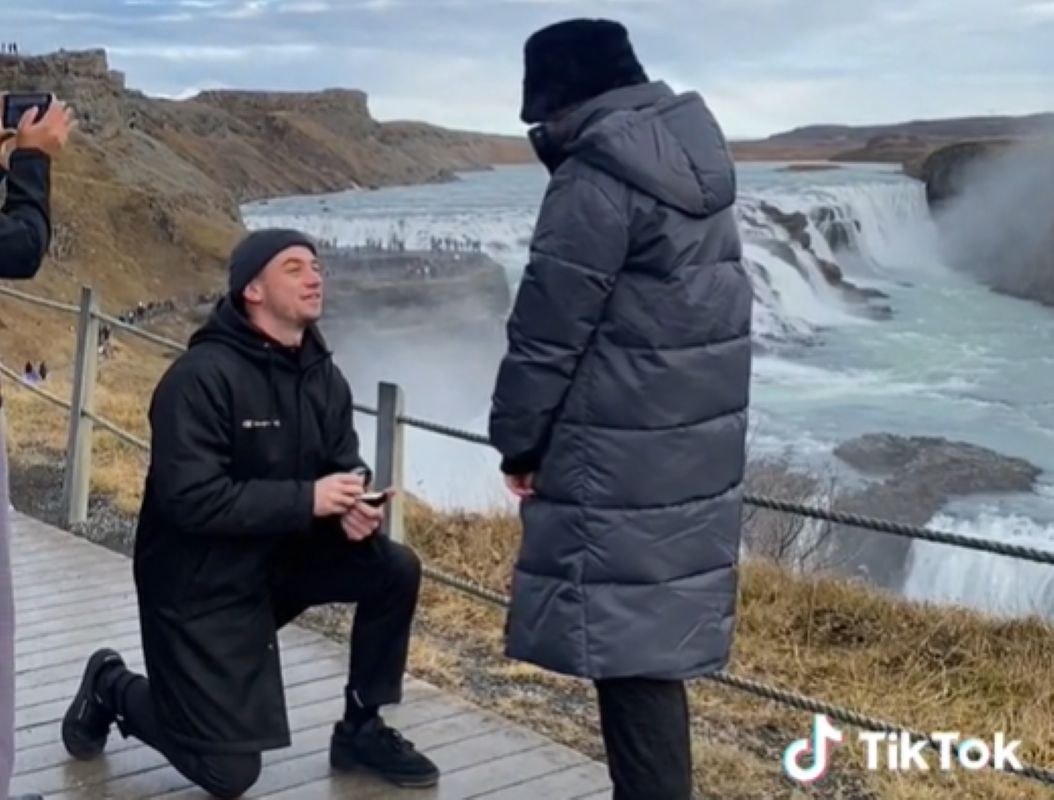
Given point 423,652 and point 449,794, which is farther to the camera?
point 423,652

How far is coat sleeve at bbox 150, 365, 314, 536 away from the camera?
120 inches

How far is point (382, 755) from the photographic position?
11.2 ft

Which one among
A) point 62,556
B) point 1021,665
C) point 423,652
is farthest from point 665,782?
point 62,556

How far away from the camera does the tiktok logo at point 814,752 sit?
375 centimetres

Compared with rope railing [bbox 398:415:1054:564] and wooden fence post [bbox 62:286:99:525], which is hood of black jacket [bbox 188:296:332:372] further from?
wooden fence post [bbox 62:286:99:525]

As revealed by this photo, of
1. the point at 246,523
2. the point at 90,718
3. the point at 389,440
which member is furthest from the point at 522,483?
the point at 389,440

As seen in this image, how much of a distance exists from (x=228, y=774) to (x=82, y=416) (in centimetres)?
305

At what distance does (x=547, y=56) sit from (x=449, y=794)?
164 cm

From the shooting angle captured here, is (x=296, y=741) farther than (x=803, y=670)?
No

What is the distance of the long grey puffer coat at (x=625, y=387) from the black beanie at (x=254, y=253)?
762mm

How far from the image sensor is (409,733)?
3752mm

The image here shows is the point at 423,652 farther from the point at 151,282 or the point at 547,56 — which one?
the point at 151,282

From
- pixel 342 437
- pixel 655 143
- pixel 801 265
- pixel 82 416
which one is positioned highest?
pixel 655 143

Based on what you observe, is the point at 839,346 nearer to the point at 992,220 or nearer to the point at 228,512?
the point at 992,220
